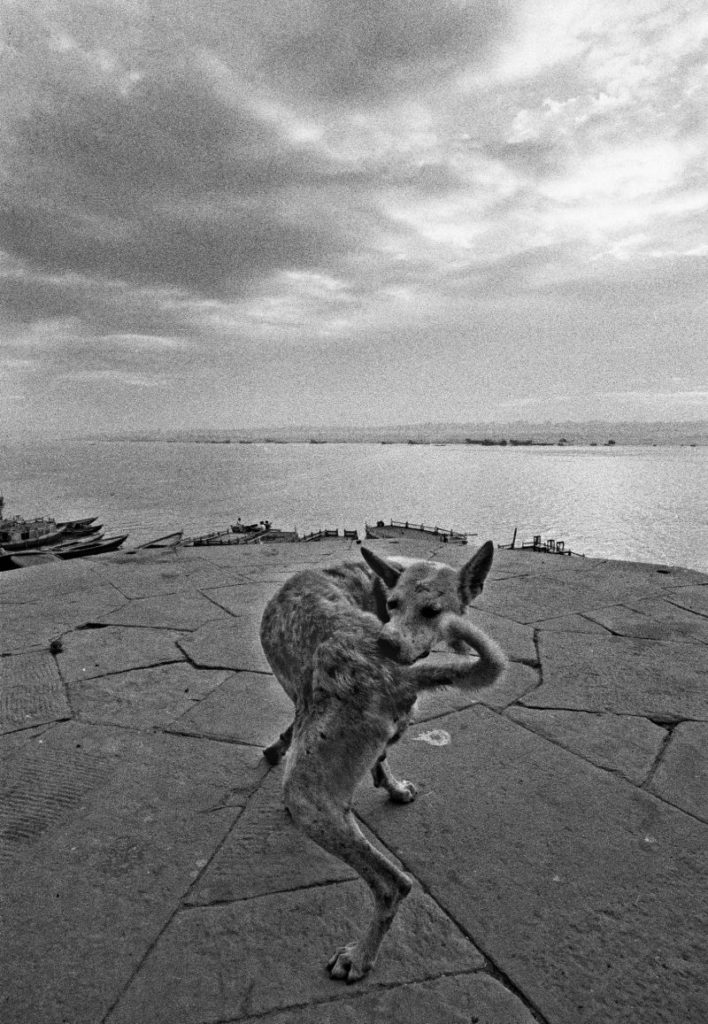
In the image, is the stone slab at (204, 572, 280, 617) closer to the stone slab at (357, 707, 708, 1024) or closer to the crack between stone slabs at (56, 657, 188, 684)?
the crack between stone slabs at (56, 657, 188, 684)

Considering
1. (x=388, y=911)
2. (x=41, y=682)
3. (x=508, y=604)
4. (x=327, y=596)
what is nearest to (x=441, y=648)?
(x=327, y=596)

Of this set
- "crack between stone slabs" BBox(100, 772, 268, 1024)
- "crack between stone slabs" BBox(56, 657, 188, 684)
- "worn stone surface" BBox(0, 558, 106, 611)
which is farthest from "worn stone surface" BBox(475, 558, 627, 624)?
"worn stone surface" BBox(0, 558, 106, 611)

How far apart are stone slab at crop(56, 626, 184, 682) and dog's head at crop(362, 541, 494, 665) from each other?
3.10m

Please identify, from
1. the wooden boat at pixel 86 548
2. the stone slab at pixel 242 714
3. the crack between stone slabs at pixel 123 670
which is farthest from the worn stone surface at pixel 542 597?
the wooden boat at pixel 86 548

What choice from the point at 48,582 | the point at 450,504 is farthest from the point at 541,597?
the point at 450,504

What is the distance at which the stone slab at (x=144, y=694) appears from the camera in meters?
3.59

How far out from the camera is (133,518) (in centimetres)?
5544

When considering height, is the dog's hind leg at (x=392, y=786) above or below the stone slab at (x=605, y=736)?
above

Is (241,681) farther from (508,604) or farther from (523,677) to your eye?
(508,604)

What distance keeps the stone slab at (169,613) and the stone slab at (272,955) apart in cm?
353

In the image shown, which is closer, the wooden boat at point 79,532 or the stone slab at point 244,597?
the stone slab at point 244,597

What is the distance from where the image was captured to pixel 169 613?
5781mm

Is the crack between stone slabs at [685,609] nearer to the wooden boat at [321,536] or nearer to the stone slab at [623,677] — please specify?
the stone slab at [623,677]

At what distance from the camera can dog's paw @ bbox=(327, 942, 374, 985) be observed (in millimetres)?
1799
